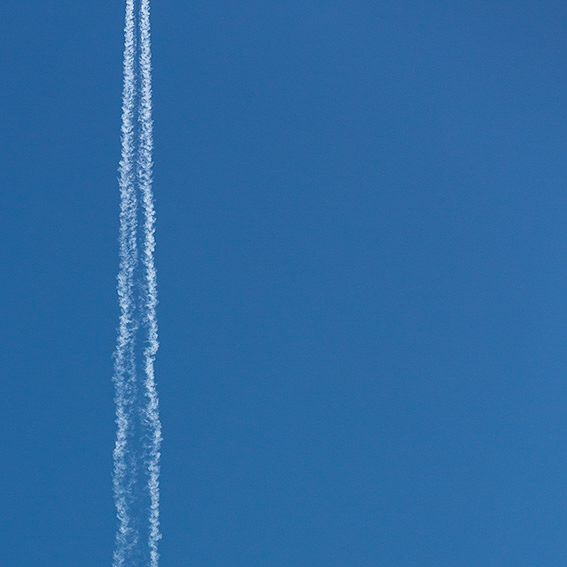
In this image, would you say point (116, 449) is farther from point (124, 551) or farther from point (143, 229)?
point (143, 229)

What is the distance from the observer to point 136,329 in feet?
21.6

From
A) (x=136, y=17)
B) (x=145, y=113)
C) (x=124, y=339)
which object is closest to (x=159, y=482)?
(x=124, y=339)

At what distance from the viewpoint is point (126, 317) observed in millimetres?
6602

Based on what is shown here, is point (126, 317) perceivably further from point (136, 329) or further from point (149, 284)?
point (149, 284)

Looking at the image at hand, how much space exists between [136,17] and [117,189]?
134 cm

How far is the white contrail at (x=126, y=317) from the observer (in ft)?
20.4

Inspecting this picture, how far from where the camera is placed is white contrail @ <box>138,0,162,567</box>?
6.29 meters

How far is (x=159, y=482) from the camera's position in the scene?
6.32 meters

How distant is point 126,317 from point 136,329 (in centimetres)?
12

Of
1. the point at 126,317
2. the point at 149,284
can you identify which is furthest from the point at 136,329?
the point at 149,284

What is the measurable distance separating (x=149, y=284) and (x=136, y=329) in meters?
0.35

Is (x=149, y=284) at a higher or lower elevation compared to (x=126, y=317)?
higher

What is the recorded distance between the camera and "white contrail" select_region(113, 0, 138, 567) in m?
6.22

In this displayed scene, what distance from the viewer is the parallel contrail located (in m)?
6.23
